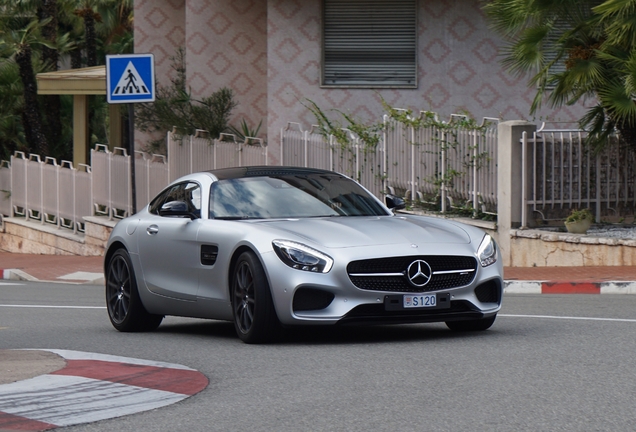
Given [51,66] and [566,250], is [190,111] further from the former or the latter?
[51,66]

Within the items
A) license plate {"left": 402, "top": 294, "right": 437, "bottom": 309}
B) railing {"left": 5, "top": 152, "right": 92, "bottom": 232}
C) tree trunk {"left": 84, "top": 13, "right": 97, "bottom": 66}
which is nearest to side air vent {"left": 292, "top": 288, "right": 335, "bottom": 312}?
license plate {"left": 402, "top": 294, "right": 437, "bottom": 309}

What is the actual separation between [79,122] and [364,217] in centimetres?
2234

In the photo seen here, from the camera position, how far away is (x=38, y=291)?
56.8 ft

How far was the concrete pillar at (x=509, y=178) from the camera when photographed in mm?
16516

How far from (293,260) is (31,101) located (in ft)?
86.8

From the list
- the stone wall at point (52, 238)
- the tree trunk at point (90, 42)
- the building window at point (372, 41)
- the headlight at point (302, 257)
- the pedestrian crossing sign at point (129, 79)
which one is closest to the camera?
the headlight at point (302, 257)

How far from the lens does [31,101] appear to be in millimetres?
33906

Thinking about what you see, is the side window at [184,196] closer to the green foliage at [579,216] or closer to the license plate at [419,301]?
the license plate at [419,301]

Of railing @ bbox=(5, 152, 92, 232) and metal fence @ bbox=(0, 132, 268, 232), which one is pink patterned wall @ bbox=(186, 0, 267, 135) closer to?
metal fence @ bbox=(0, 132, 268, 232)

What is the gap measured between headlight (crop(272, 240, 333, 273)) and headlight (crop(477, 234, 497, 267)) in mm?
1240

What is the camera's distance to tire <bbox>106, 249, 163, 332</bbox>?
1080cm

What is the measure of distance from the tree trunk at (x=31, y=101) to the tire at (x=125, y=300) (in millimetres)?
23037

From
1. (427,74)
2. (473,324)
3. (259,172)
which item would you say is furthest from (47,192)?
(473,324)

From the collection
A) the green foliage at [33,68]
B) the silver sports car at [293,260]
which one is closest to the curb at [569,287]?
the silver sports car at [293,260]
